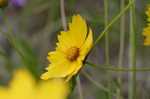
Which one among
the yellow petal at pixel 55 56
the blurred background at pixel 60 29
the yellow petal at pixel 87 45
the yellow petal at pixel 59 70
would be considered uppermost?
the yellow petal at pixel 87 45

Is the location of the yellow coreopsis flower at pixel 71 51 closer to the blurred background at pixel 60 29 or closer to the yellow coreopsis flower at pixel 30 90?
the yellow coreopsis flower at pixel 30 90

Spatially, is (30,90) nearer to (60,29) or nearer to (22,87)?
(22,87)

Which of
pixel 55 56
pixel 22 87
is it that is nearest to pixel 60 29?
pixel 55 56

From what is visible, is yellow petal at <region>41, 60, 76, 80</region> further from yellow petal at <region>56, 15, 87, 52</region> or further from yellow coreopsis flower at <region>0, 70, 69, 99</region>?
yellow coreopsis flower at <region>0, 70, 69, 99</region>

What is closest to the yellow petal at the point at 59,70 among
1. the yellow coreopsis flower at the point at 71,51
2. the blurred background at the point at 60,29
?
the yellow coreopsis flower at the point at 71,51

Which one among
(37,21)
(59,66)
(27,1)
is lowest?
(37,21)

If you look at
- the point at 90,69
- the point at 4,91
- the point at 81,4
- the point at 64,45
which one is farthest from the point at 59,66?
the point at 81,4

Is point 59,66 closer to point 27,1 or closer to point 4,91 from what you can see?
point 4,91
